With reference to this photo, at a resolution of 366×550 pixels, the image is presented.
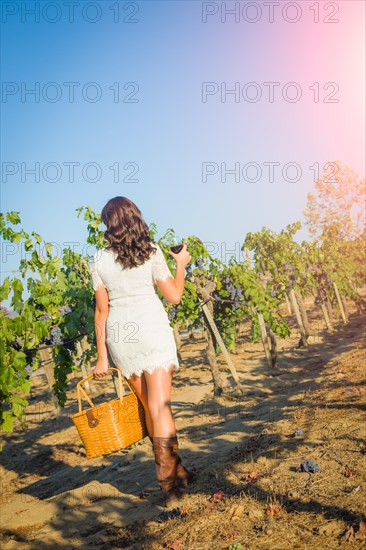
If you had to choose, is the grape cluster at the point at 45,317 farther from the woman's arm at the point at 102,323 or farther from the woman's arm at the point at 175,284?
the woman's arm at the point at 175,284

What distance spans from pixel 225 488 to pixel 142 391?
3.04 ft

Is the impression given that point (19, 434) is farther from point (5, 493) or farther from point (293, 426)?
point (293, 426)

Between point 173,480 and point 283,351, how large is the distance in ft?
42.6

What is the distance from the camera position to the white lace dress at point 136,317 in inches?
131

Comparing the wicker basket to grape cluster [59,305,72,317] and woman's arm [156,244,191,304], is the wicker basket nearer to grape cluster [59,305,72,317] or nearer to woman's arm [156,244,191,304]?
woman's arm [156,244,191,304]

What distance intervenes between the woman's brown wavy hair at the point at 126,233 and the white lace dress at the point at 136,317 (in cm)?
6

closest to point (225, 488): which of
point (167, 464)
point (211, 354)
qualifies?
point (167, 464)

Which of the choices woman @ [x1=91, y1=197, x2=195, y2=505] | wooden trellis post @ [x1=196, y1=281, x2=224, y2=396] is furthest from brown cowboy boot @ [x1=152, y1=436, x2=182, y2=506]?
wooden trellis post @ [x1=196, y1=281, x2=224, y2=396]

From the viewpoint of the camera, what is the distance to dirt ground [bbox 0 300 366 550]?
8.50 ft

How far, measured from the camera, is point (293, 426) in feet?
16.4

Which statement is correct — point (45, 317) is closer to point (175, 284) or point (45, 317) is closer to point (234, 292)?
point (175, 284)

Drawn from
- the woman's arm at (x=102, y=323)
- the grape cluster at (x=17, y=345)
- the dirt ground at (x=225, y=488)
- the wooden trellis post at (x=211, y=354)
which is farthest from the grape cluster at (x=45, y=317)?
the wooden trellis post at (x=211, y=354)

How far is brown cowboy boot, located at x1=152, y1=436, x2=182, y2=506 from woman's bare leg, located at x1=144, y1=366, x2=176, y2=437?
48 millimetres

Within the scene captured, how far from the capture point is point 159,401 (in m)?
3.34
